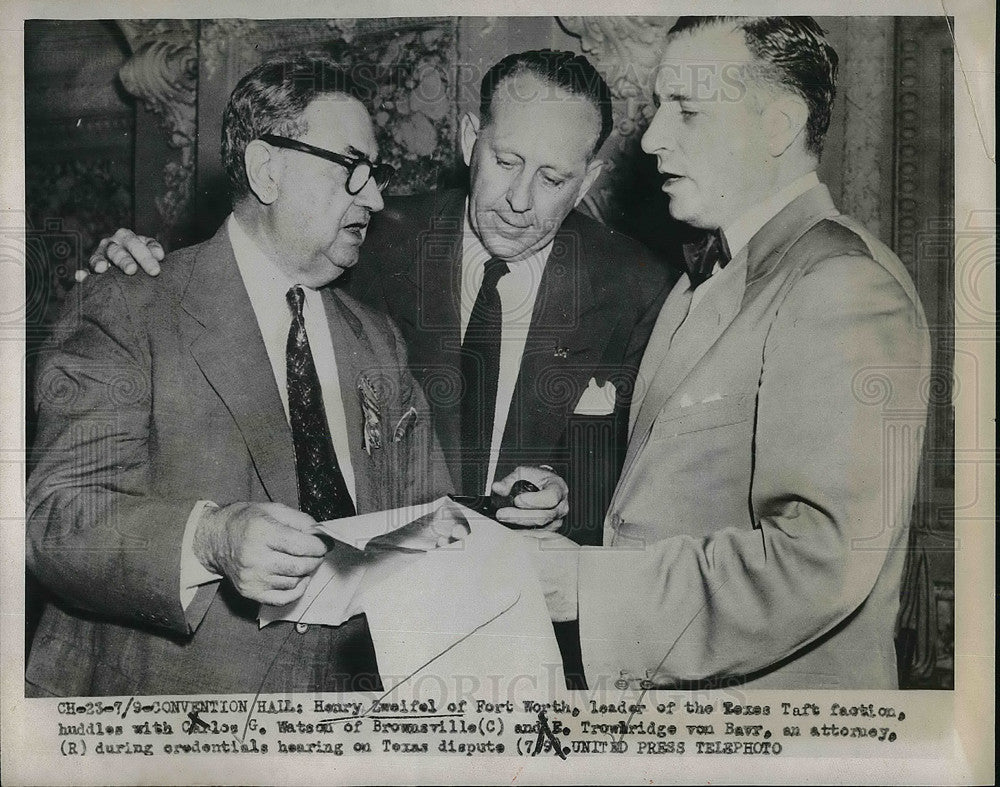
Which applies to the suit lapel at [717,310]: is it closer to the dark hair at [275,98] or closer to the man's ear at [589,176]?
the man's ear at [589,176]

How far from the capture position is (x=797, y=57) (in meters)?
2.37

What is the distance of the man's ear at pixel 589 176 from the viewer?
93.0 inches

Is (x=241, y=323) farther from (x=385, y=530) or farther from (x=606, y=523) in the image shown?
(x=606, y=523)

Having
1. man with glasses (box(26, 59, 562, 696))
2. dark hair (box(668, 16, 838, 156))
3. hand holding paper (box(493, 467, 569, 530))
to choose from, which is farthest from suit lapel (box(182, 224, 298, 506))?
dark hair (box(668, 16, 838, 156))

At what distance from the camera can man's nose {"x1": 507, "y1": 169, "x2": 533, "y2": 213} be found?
2357 mm

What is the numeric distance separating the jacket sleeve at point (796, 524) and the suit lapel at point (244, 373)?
2.86 feet

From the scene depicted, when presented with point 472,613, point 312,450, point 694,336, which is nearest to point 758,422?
point 694,336

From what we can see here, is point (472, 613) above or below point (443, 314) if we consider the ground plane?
below

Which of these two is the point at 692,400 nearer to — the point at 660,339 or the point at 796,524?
the point at 660,339

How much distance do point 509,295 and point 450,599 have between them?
860 millimetres

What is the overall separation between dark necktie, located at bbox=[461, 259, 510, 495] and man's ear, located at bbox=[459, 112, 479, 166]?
32 cm

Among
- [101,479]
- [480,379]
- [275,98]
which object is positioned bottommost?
[101,479]

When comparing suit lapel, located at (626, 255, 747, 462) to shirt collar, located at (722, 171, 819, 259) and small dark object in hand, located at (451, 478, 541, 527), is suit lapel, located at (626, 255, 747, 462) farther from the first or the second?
small dark object in hand, located at (451, 478, 541, 527)

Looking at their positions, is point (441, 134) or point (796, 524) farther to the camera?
point (441, 134)
